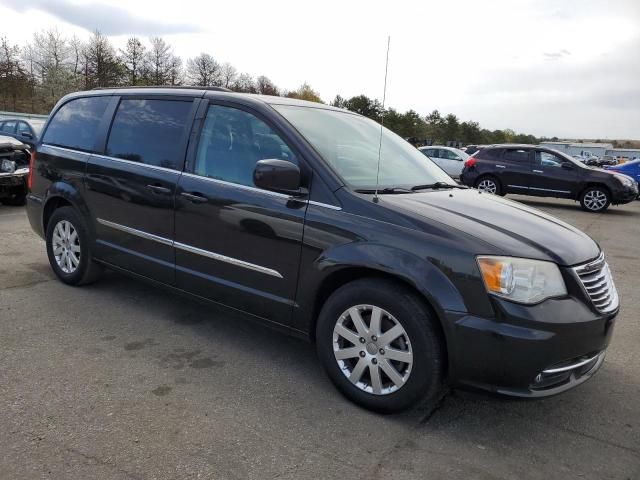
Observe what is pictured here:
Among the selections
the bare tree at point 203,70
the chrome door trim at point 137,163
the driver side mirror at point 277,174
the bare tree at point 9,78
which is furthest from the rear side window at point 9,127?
the bare tree at point 203,70

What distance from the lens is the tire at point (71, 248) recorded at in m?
4.71

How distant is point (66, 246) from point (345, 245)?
10.3 feet

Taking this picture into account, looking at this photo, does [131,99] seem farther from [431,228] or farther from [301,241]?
[431,228]

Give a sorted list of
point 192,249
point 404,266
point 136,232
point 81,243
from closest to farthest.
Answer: point 404,266 → point 192,249 → point 136,232 → point 81,243

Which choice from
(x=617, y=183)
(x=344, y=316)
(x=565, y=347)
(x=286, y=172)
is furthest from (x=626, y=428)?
(x=617, y=183)

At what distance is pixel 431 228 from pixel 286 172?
905 mm

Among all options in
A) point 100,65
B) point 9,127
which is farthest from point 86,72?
point 9,127

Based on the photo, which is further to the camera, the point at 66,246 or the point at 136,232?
the point at 66,246

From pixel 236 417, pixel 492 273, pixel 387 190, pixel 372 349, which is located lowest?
pixel 236 417

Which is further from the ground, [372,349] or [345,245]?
[345,245]

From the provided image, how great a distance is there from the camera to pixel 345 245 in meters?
3.02

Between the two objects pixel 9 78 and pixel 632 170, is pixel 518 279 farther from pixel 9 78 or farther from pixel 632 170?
pixel 9 78

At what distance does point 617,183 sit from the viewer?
1357 centimetres

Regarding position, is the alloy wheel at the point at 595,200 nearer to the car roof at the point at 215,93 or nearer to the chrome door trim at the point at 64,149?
the car roof at the point at 215,93
